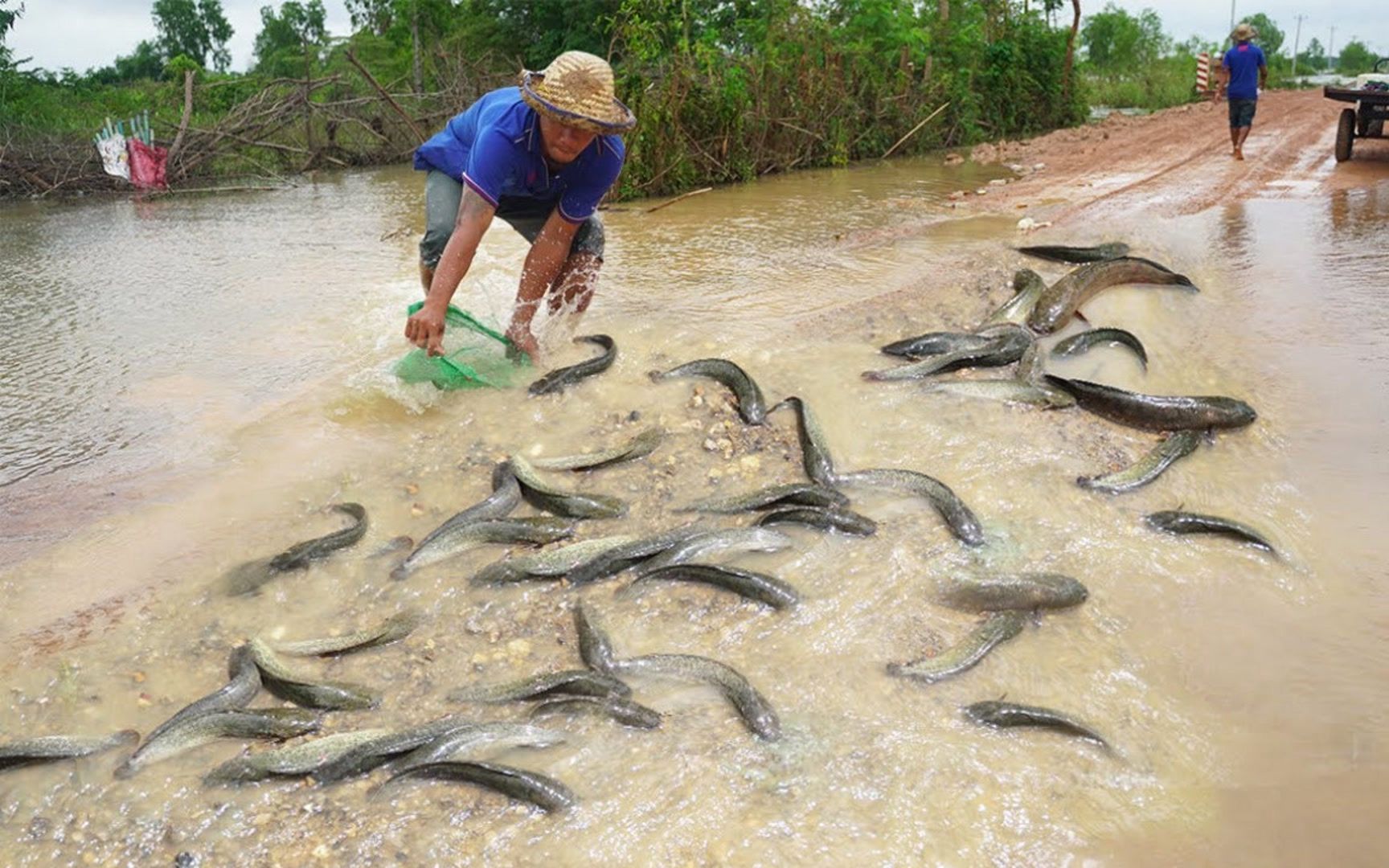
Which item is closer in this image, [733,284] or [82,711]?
[82,711]

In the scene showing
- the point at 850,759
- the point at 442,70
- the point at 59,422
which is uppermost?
the point at 442,70

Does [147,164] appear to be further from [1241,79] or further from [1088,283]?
[1241,79]

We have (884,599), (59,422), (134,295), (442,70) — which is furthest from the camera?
(442,70)

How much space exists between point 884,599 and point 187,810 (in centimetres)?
202

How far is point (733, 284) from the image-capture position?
6.91m

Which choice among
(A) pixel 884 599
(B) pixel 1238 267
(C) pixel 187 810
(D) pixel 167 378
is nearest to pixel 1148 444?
(A) pixel 884 599

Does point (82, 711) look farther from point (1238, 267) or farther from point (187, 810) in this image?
point (1238, 267)

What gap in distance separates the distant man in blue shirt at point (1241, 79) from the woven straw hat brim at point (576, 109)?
10.5 metres

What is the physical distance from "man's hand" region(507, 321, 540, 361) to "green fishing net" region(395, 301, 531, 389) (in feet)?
0.09

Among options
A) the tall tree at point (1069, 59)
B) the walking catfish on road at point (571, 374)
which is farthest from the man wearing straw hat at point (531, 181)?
the tall tree at point (1069, 59)

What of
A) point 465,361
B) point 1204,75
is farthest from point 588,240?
point 1204,75

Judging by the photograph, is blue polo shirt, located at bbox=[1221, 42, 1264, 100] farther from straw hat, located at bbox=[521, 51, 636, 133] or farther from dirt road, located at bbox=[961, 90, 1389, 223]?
straw hat, located at bbox=[521, 51, 636, 133]

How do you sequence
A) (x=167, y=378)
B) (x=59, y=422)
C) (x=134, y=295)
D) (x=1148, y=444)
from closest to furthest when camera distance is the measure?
(x=1148, y=444) < (x=59, y=422) < (x=167, y=378) < (x=134, y=295)

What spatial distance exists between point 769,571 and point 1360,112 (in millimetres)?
11552
